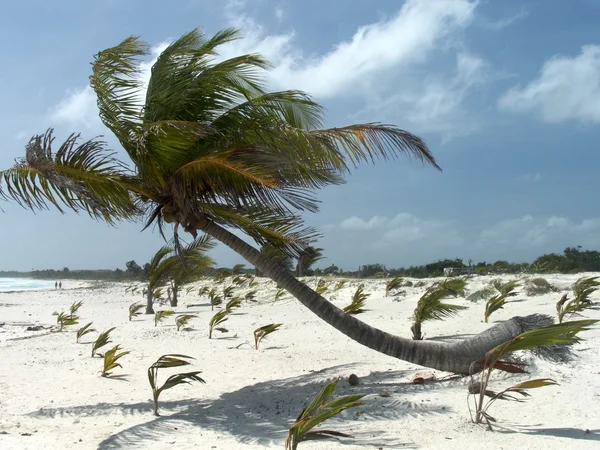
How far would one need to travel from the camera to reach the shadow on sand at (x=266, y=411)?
14.5 ft

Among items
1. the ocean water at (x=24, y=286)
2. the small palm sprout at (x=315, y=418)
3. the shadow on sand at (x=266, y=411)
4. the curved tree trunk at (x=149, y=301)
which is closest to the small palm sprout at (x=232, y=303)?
the curved tree trunk at (x=149, y=301)

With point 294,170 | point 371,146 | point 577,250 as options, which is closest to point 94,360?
point 294,170

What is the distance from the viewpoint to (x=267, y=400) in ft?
19.1

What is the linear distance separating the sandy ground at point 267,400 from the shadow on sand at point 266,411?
1 cm

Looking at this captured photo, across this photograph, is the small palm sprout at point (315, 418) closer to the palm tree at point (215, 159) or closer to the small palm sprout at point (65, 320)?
the palm tree at point (215, 159)

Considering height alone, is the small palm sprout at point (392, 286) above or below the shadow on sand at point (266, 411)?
above

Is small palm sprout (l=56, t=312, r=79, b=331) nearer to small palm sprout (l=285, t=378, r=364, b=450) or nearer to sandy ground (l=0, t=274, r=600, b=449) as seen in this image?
sandy ground (l=0, t=274, r=600, b=449)

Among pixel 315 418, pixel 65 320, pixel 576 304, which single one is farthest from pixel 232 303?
pixel 315 418

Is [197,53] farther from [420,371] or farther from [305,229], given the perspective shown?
[420,371]

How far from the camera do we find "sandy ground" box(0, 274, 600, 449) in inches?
158

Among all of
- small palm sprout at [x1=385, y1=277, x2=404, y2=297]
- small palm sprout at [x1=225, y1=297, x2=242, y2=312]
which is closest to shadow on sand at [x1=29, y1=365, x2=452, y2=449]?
small palm sprout at [x1=225, y1=297, x2=242, y2=312]

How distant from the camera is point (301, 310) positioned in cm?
1708

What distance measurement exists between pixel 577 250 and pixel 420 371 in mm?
30096

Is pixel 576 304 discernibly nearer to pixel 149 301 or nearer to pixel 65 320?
pixel 65 320
